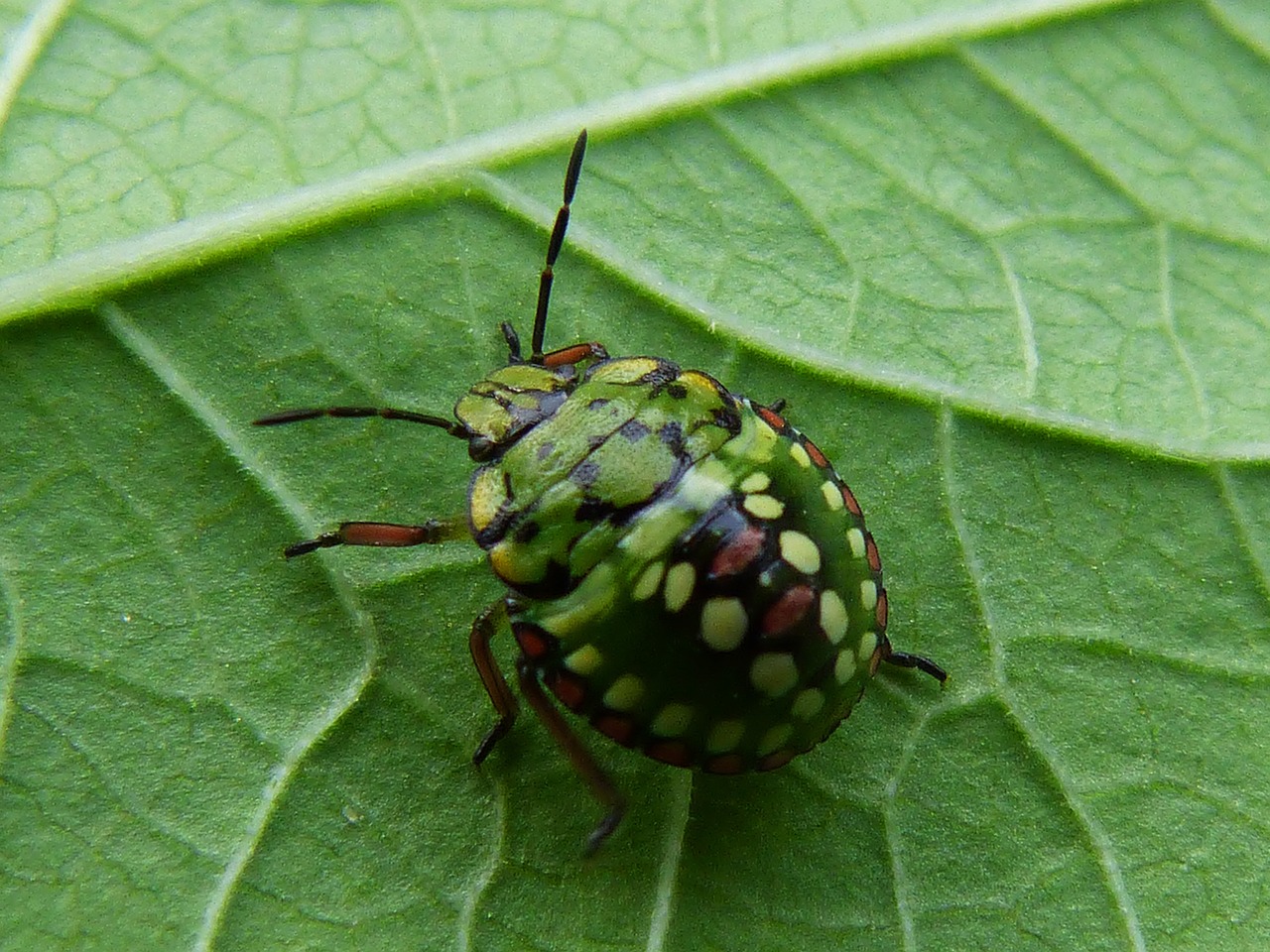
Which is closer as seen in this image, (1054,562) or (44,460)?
(44,460)

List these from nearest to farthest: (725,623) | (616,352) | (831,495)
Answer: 1. (725,623)
2. (831,495)
3. (616,352)

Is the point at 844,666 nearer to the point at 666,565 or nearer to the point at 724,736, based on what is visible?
the point at 724,736

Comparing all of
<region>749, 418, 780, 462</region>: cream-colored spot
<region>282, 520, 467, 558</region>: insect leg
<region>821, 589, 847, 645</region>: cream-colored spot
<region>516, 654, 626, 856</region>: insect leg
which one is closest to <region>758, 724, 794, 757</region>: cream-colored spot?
<region>821, 589, 847, 645</region>: cream-colored spot

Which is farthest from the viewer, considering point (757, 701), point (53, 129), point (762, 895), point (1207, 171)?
point (1207, 171)

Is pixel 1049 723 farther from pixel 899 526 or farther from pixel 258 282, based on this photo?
pixel 258 282

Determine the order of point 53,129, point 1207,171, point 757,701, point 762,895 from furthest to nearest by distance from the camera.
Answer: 1. point 1207,171
2. point 53,129
3. point 762,895
4. point 757,701

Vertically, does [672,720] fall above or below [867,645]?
below

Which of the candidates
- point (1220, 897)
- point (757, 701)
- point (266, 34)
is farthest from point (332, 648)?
point (1220, 897)

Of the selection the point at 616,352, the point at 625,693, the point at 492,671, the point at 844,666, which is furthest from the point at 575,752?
the point at 616,352
